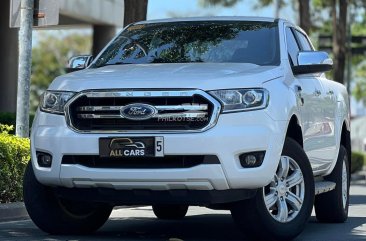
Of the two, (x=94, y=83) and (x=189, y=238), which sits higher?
(x=94, y=83)

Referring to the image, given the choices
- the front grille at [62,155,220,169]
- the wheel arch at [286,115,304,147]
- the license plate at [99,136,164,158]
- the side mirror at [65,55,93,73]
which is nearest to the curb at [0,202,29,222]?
the side mirror at [65,55,93,73]

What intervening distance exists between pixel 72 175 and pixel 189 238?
4.63 ft

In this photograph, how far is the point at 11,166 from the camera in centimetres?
1005

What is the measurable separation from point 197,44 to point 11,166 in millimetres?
3082

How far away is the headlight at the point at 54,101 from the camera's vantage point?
7180 millimetres

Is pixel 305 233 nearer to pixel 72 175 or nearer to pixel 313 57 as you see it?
pixel 313 57

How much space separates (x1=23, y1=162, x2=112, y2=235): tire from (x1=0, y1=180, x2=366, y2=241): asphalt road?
0.12 m

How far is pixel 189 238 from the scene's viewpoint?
7840 millimetres

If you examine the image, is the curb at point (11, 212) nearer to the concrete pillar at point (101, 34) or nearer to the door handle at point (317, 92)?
the door handle at point (317, 92)

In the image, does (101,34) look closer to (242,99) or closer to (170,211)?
(170,211)

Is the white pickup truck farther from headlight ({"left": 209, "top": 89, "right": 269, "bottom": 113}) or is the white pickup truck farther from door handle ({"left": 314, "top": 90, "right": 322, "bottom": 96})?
door handle ({"left": 314, "top": 90, "right": 322, "bottom": 96})

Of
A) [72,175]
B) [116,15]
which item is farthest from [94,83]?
[116,15]

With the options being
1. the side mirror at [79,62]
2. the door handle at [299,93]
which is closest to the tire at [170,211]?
the side mirror at [79,62]

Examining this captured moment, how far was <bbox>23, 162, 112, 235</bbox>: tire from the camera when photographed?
7.48m
